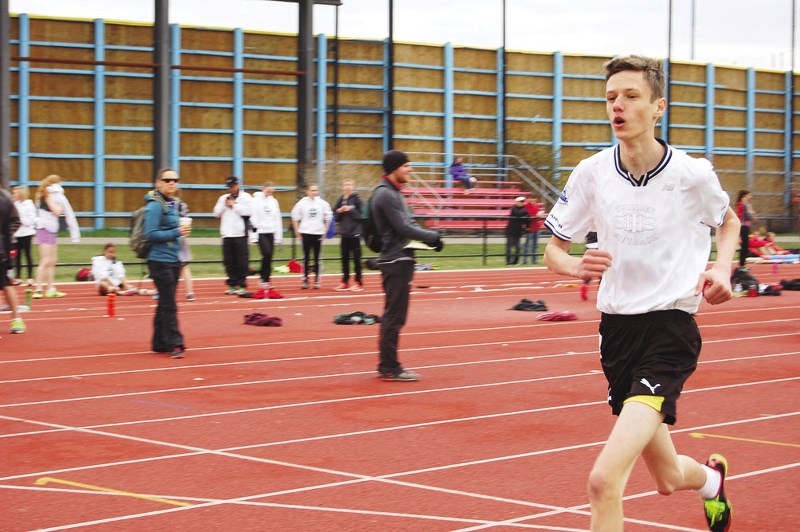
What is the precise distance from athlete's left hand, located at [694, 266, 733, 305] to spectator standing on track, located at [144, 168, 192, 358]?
A: 806 centimetres

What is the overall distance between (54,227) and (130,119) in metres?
24.3

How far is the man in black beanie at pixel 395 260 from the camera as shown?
10180mm

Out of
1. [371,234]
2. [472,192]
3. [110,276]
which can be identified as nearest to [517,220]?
[110,276]

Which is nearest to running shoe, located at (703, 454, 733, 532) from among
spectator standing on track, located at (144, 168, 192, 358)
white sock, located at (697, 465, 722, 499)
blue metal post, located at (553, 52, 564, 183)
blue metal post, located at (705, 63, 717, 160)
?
white sock, located at (697, 465, 722, 499)

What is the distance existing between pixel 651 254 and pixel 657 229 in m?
0.10

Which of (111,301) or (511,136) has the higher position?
(511,136)

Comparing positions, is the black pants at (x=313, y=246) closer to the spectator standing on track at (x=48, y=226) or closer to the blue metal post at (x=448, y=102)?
the spectator standing on track at (x=48, y=226)

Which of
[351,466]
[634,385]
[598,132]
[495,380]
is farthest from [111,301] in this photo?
[598,132]

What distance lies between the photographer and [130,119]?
140 ft

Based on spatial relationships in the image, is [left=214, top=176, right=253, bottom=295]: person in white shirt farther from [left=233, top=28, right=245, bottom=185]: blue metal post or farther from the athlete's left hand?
[left=233, top=28, right=245, bottom=185]: blue metal post

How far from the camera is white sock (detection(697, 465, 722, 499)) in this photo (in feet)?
16.2

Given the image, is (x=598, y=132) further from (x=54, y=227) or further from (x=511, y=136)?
(x=54, y=227)

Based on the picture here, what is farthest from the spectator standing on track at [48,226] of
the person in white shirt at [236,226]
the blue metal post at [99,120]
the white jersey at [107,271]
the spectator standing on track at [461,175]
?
the blue metal post at [99,120]

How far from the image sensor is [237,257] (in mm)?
19625
